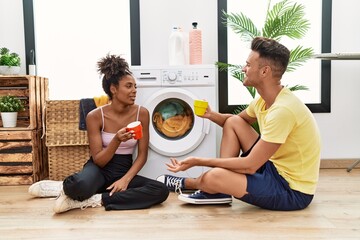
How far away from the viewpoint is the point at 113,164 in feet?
7.06

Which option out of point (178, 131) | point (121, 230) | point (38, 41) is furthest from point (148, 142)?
point (38, 41)

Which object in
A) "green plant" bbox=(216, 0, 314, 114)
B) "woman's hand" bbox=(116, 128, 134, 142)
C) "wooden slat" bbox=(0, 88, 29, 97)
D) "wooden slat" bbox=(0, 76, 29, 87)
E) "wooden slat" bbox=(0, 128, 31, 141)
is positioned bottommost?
"wooden slat" bbox=(0, 128, 31, 141)

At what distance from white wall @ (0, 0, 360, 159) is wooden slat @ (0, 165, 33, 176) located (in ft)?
2.98

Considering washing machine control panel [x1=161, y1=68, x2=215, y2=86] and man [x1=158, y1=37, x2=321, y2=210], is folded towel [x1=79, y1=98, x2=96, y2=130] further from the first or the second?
man [x1=158, y1=37, x2=321, y2=210]

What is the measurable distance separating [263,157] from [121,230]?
738 mm

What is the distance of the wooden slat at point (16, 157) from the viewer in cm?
262

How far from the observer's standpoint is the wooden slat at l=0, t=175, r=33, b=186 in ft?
8.61

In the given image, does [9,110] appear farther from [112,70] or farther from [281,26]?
[281,26]

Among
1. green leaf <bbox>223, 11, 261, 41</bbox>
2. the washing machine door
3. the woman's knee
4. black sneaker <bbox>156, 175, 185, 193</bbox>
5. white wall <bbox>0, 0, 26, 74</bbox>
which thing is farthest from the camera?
white wall <bbox>0, 0, 26, 74</bbox>

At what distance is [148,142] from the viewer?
2240 millimetres

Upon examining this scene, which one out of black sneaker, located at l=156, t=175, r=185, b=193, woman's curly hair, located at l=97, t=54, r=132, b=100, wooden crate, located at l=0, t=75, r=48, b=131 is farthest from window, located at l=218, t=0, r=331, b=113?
wooden crate, located at l=0, t=75, r=48, b=131

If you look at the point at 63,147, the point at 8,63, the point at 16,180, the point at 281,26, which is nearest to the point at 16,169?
the point at 16,180

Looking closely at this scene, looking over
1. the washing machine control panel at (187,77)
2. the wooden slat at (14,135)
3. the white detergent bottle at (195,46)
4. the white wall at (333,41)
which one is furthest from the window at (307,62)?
the wooden slat at (14,135)

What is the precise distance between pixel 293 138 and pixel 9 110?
2.08 meters
